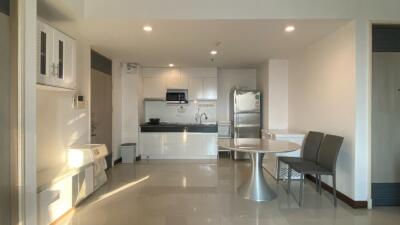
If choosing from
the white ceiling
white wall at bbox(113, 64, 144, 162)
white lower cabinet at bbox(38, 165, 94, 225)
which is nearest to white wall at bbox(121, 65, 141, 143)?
white wall at bbox(113, 64, 144, 162)

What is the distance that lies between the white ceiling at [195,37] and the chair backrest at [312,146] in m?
1.56

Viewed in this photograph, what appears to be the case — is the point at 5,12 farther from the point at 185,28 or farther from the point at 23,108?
the point at 185,28

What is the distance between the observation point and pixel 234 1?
3.43 m

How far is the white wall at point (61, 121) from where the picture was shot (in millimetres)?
3332

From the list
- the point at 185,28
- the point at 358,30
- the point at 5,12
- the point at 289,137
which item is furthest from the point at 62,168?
the point at 358,30

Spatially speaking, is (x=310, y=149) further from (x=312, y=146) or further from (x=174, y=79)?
(x=174, y=79)

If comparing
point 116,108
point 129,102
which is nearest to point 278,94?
point 129,102

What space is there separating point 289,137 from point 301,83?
1172 mm

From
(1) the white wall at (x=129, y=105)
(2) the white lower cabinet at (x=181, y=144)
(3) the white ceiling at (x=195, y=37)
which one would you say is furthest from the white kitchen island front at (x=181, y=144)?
(3) the white ceiling at (x=195, y=37)

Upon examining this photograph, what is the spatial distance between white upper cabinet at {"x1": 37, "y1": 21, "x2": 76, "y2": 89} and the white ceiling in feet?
1.36

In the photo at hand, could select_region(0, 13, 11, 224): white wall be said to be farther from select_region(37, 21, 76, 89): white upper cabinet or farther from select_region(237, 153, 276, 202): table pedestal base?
select_region(237, 153, 276, 202): table pedestal base

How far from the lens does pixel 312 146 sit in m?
4.23

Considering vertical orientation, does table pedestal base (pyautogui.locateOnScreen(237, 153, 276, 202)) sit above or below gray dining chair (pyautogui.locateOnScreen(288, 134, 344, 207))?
below

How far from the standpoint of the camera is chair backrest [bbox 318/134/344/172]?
350cm
